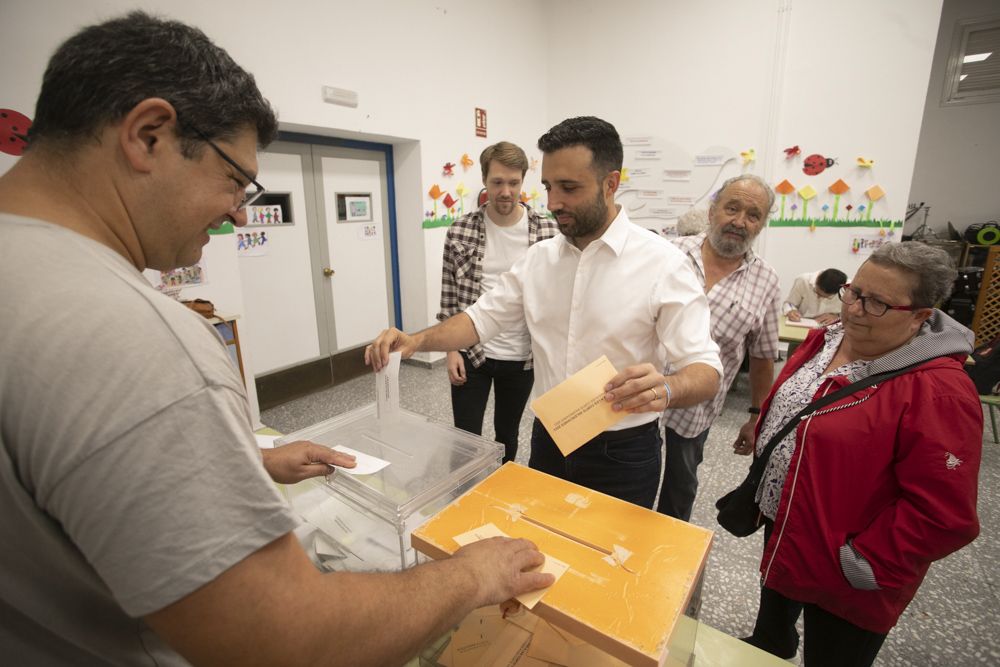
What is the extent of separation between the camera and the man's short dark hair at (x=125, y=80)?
51 centimetres

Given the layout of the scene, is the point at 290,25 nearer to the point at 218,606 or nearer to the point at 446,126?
the point at 446,126

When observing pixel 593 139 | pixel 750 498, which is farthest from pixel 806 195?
pixel 593 139

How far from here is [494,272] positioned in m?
2.32

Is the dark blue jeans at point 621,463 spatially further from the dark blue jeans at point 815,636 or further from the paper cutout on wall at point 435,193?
the paper cutout on wall at point 435,193

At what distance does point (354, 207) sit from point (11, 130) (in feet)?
7.24

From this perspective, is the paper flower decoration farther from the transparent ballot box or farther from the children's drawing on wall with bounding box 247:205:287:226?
the transparent ballot box

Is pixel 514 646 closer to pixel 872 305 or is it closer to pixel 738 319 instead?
pixel 872 305

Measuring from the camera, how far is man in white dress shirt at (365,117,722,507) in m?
1.26

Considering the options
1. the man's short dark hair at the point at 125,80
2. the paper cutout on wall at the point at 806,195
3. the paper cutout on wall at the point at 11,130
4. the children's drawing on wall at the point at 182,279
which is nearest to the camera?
the man's short dark hair at the point at 125,80

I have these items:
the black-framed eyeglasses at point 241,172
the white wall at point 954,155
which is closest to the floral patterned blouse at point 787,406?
the black-framed eyeglasses at point 241,172

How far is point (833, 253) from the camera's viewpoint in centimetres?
435

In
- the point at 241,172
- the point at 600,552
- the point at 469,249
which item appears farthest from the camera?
the point at 469,249

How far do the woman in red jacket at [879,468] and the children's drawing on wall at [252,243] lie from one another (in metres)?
3.50

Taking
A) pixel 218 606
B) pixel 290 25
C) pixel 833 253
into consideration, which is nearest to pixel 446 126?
pixel 290 25
